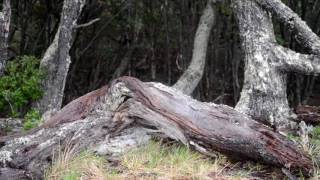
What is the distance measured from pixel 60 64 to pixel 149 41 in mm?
5960

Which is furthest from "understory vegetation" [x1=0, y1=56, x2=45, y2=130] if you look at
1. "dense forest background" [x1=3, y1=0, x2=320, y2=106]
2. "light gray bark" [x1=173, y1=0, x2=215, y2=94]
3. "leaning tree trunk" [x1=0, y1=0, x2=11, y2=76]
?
"dense forest background" [x1=3, y1=0, x2=320, y2=106]

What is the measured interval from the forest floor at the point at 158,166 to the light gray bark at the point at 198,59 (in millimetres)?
4595

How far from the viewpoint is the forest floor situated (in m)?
4.65

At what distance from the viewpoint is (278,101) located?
710cm

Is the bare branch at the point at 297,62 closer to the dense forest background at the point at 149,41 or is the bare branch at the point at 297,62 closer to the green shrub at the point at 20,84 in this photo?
the green shrub at the point at 20,84

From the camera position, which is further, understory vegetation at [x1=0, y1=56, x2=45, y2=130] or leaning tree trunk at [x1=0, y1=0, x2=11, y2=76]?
understory vegetation at [x1=0, y1=56, x2=45, y2=130]

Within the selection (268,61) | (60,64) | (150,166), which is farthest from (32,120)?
(268,61)

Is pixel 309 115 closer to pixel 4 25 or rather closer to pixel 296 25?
pixel 296 25

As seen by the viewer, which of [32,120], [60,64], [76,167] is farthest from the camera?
[60,64]

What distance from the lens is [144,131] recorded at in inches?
201

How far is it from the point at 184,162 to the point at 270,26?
10.4 feet

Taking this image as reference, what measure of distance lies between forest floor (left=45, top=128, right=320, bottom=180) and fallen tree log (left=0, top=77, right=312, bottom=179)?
0.08m

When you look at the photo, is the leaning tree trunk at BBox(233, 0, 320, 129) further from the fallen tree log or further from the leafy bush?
the leafy bush

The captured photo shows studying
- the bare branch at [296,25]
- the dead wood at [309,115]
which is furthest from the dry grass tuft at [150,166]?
the bare branch at [296,25]
